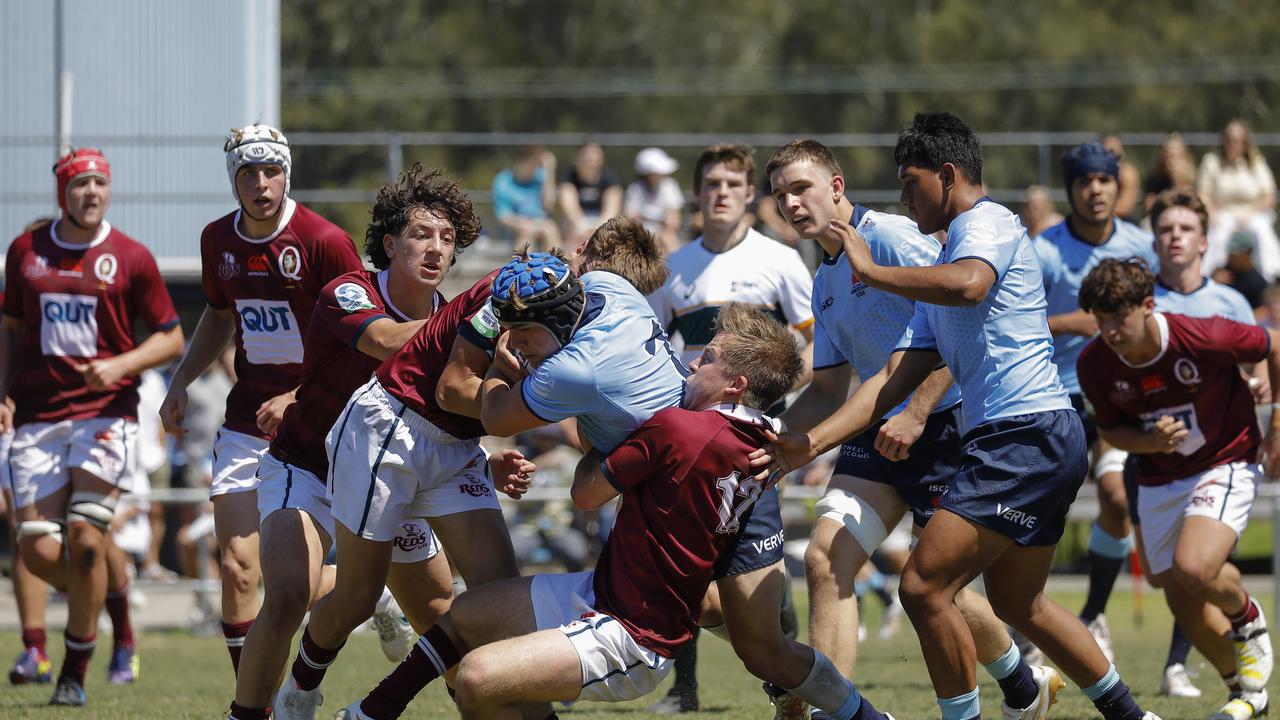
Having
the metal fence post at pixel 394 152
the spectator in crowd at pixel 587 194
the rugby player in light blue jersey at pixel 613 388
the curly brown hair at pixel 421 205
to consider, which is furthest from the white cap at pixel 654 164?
the rugby player in light blue jersey at pixel 613 388

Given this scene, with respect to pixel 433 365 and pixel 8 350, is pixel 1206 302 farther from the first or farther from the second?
pixel 8 350

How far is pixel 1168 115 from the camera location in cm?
3278

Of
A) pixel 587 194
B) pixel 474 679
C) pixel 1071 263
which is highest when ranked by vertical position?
pixel 587 194

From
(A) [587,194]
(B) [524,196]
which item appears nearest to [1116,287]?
(A) [587,194]

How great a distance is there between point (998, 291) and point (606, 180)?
394 inches

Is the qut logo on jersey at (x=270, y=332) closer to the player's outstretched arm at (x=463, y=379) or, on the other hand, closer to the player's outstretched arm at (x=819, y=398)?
the player's outstretched arm at (x=463, y=379)

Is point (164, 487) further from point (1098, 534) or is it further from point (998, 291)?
point (998, 291)

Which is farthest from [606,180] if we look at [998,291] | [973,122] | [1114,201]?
[973,122]

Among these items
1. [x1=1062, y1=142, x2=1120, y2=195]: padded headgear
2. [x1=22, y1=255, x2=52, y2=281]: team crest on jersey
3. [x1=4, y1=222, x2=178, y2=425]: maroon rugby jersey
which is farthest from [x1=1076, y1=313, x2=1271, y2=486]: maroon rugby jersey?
[x1=22, y1=255, x2=52, y2=281]: team crest on jersey

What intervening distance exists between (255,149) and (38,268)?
2385 mm

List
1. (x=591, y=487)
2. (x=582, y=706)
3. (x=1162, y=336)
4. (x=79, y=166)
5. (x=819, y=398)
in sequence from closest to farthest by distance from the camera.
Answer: (x=591, y=487) < (x=819, y=398) < (x=1162, y=336) < (x=582, y=706) < (x=79, y=166)

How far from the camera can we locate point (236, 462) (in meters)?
6.61

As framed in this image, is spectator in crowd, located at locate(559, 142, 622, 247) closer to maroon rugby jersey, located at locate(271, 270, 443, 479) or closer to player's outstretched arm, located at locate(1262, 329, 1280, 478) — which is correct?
player's outstretched arm, located at locate(1262, 329, 1280, 478)

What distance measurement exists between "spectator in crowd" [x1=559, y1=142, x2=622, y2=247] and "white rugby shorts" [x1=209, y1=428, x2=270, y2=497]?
Result: 8495 millimetres
